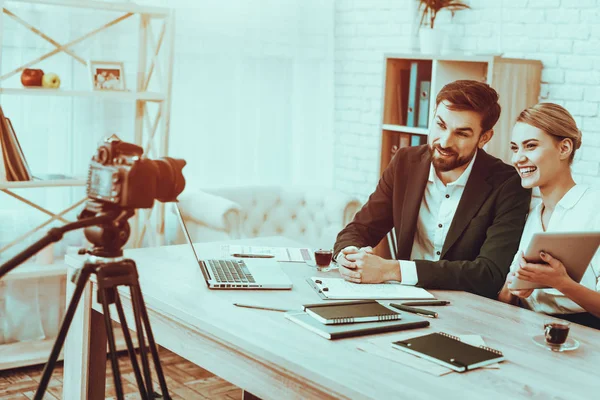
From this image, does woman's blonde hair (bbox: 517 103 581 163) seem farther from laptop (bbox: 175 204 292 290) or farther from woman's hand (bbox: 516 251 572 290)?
laptop (bbox: 175 204 292 290)

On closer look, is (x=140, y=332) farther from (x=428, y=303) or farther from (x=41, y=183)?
(x=41, y=183)

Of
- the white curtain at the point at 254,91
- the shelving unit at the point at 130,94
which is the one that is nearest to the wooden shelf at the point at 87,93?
the shelving unit at the point at 130,94

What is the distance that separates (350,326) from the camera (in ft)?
6.11

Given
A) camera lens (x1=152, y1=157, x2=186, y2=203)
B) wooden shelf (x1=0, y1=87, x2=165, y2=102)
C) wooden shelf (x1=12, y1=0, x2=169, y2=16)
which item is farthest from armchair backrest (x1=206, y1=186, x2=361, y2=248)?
camera lens (x1=152, y1=157, x2=186, y2=203)

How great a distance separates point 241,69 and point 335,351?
299 centimetres

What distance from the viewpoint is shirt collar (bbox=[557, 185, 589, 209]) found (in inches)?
94.3

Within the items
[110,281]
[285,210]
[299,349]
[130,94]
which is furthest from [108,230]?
[285,210]

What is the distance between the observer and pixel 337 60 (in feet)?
16.3

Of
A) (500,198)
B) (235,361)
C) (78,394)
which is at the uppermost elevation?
(500,198)

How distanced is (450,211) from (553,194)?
1.34ft

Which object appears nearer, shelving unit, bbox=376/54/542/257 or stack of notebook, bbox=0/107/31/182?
stack of notebook, bbox=0/107/31/182

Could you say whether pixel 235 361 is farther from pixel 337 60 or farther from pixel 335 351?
pixel 337 60

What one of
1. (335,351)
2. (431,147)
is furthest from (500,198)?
(335,351)

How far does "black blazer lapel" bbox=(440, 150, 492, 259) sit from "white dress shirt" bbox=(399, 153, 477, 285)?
0.04 meters
